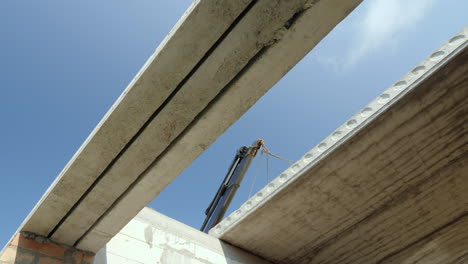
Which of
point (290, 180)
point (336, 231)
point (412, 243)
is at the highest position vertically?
point (290, 180)

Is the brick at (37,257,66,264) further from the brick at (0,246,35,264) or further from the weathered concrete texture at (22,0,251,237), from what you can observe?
the weathered concrete texture at (22,0,251,237)

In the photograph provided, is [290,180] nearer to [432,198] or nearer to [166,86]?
[432,198]

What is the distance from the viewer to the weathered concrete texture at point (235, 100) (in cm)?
233

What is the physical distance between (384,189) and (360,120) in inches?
47.2

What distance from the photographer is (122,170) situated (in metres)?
3.26

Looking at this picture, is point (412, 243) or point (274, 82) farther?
point (412, 243)

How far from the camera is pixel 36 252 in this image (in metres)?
3.74

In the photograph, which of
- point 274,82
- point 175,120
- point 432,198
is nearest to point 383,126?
point 432,198

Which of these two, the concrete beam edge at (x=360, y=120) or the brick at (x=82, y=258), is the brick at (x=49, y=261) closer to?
the brick at (x=82, y=258)

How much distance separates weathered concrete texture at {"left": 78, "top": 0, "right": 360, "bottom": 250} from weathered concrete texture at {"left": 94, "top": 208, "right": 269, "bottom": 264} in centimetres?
80

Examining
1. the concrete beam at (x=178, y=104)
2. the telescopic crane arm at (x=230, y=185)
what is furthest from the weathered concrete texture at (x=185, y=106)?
the telescopic crane arm at (x=230, y=185)

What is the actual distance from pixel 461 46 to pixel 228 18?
3.06 m

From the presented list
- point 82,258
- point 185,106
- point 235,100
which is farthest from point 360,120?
point 82,258

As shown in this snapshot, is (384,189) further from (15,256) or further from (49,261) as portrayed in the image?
(15,256)
